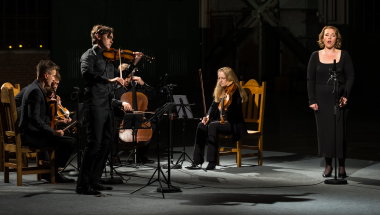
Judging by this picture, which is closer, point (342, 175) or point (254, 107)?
point (342, 175)

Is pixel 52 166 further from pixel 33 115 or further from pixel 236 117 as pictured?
pixel 236 117

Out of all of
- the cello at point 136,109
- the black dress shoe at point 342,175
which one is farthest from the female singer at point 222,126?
the black dress shoe at point 342,175

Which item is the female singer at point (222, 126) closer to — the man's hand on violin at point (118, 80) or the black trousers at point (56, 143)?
the black trousers at point (56, 143)

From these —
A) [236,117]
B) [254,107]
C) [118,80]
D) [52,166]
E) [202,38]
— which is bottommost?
[52,166]

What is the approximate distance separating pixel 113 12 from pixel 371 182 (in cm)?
1513

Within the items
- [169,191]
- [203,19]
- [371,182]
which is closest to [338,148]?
[371,182]

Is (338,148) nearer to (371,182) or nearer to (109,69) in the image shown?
(371,182)

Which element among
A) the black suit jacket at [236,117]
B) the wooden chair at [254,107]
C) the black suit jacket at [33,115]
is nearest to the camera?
the black suit jacket at [33,115]

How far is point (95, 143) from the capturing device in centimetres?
512

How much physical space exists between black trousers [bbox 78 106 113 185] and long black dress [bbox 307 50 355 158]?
7.29 feet

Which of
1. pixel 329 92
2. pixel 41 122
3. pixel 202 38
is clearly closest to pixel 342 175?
pixel 329 92

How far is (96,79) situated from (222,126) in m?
2.13

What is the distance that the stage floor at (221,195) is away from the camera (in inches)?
182

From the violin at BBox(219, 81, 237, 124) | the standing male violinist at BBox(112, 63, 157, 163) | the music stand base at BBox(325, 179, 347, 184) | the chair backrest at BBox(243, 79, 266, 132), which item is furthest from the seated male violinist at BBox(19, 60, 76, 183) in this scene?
the music stand base at BBox(325, 179, 347, 184)
